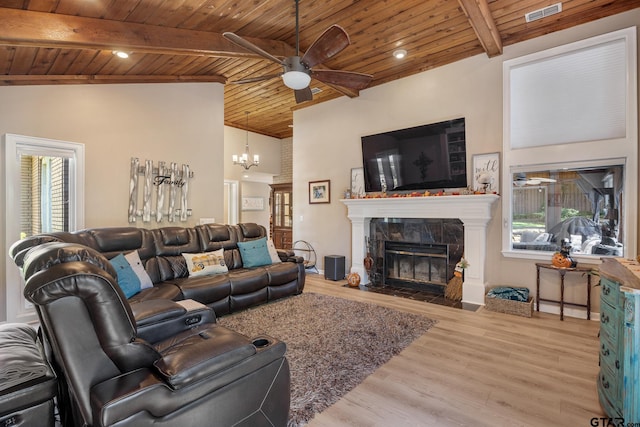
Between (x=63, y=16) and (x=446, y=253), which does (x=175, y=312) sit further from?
(x=446, y=253)

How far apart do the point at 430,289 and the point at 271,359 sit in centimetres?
381

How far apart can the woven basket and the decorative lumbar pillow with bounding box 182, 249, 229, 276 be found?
3.35 meters

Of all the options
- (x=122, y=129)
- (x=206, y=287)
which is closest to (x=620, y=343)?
(x=206, y=287)

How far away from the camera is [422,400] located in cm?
205

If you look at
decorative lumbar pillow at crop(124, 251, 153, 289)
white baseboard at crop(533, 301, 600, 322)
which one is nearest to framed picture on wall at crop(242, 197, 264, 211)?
decorative lumbar pillow at crop(124, 251, 153, 289)

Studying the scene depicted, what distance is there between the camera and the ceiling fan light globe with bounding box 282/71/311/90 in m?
2.99

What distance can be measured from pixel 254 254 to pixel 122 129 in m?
2.49

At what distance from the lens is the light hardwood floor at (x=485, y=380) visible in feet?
6.22

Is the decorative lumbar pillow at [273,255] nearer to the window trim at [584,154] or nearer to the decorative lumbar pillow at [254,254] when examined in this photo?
the decorative lumbar pillow at [254,254]

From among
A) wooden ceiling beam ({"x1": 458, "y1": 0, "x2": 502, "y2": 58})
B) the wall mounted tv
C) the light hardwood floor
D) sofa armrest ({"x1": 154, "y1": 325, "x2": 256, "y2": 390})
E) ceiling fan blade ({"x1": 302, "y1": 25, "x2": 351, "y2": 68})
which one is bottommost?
the light hardwood floor

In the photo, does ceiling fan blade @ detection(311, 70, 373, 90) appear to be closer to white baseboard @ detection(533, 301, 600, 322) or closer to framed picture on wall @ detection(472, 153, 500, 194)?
framed picture on wall @ detection(472, 153, 500, 194)

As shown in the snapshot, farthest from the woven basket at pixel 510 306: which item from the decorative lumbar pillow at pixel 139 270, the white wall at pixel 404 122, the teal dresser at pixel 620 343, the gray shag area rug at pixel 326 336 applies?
the decorative lumbar pillow at pixel 139 270

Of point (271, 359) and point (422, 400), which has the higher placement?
point (271, 359)

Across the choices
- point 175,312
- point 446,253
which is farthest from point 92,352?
point 446,253
